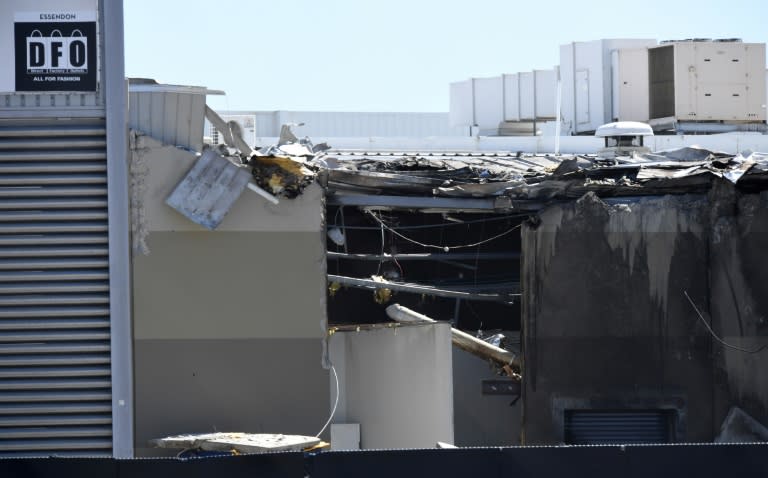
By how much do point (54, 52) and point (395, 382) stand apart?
521 centimetres

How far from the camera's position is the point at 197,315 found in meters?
10.1

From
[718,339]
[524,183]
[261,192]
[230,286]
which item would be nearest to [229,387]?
[230,286]

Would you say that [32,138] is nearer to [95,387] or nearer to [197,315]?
[95,387]

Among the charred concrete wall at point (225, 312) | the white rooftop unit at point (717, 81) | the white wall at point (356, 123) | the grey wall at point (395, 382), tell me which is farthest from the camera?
the white wall at point (356, 123)

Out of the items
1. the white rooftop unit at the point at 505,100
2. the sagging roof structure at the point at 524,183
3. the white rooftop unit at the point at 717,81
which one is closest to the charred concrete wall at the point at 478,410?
the sagging roof structure at the point at 524,183

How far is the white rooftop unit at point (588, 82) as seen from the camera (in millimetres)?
20188

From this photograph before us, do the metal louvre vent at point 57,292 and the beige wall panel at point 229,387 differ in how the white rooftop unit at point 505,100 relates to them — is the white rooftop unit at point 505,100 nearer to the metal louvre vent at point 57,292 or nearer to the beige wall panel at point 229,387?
the beige wall panel at point 229,387

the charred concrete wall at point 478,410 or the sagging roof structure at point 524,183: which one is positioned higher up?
the sagging roof structure at point 524,183

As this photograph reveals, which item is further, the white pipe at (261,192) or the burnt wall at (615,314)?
the burnt wall at (615,314)

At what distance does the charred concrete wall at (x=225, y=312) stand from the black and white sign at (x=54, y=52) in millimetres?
3644

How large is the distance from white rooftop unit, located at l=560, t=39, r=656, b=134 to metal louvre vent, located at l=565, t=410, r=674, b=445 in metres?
9.95

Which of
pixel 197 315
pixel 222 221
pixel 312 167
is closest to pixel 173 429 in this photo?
pixel 197 315

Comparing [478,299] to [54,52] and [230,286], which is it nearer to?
[230,286]

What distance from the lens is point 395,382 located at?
10672 mm
